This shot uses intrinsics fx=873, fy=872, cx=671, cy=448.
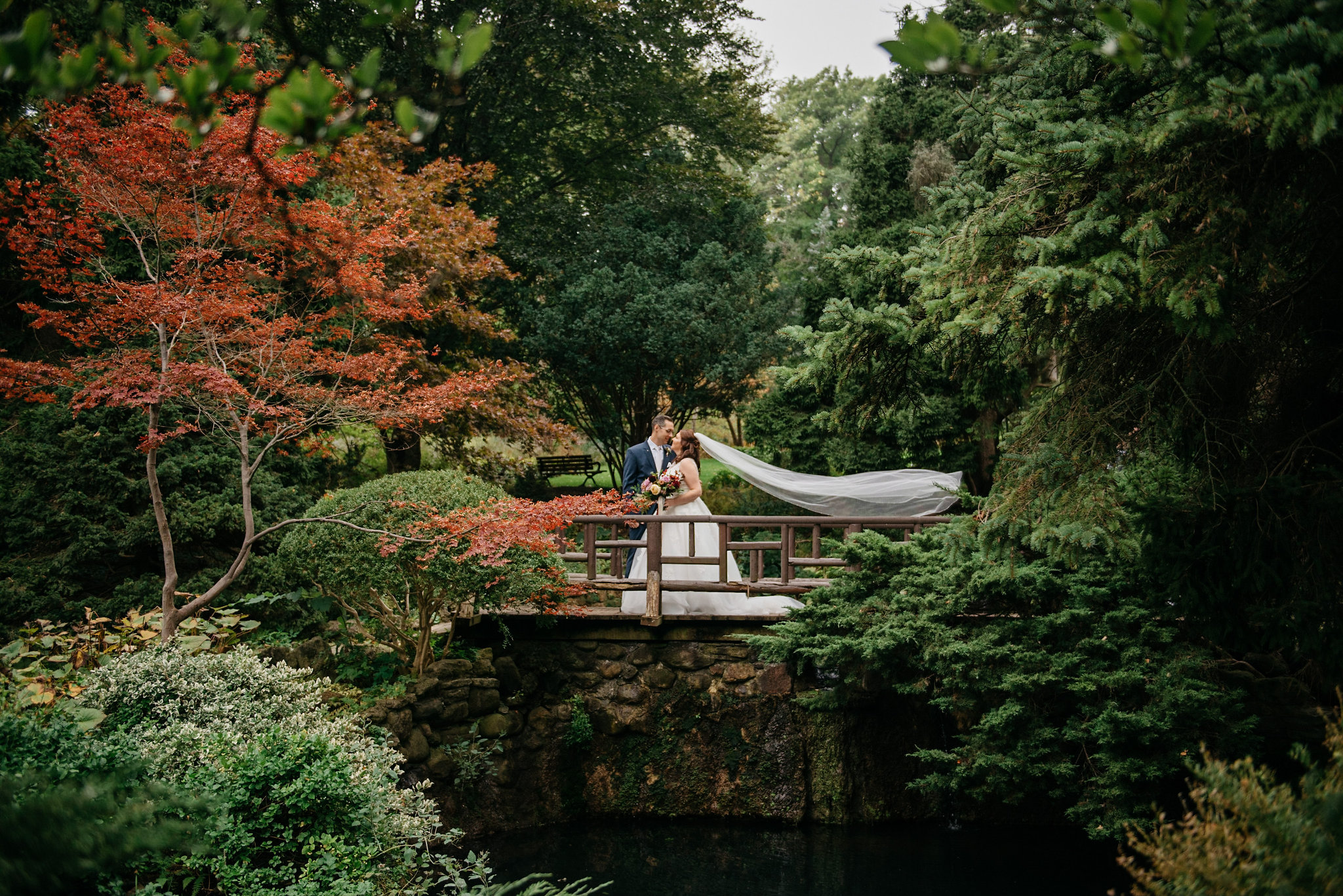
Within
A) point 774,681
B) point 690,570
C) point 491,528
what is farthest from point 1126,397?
point 690,570

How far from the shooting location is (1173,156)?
4.04 meters

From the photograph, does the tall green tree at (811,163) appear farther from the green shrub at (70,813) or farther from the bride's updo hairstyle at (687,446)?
the green shrub at (70,813)

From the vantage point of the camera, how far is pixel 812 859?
22.7 ft

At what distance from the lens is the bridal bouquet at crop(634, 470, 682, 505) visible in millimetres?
6961

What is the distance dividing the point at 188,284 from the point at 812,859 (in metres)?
6.35

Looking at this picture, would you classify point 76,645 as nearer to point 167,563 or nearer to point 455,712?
point 167,563

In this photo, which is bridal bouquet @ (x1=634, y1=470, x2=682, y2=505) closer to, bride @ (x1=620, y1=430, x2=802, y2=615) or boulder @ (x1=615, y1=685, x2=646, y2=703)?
bride @ (x1=620, y1=430, x2=802, y2=615)

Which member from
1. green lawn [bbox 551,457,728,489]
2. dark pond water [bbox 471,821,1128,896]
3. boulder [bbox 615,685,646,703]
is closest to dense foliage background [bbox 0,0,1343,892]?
dark pond water [bbox 471,821,1128,896]

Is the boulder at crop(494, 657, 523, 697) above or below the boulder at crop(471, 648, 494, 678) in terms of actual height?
below

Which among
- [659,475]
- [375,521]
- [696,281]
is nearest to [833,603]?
[659,475]

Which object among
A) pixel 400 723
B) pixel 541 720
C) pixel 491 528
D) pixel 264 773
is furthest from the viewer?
pixel 541 720

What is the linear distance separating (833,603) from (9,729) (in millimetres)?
5161

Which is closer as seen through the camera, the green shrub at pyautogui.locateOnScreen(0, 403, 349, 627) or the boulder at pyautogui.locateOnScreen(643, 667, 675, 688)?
the green shrub at pyautogui.locateOnScreen(0, 403, 349, 627)

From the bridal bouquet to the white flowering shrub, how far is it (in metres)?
2.70
